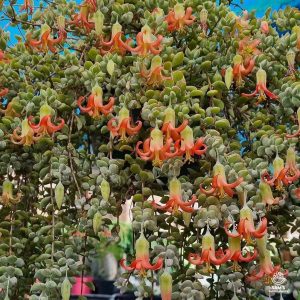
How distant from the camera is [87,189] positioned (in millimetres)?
1095

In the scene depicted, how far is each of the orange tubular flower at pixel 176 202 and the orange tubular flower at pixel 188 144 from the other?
45 mm

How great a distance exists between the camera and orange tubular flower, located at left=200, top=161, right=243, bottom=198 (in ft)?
3.13

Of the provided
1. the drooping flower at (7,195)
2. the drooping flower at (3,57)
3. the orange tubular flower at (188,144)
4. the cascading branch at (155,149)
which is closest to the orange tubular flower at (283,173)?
the cascading branch at (155,149)

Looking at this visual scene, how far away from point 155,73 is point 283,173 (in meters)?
0.28

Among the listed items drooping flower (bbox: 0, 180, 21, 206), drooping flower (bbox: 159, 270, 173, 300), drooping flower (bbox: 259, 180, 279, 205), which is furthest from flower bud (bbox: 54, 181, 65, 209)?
drooping flower (bbox: 259, 180, 279, 205)

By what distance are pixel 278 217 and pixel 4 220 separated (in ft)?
1.72

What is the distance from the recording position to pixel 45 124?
3.49ft

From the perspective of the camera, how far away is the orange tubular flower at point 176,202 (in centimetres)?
96

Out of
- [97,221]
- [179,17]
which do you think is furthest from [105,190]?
[179,17]

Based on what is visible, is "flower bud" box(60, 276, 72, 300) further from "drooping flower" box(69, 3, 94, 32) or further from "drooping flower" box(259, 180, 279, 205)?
"drooping flower" box(69, 3, 94, 32)

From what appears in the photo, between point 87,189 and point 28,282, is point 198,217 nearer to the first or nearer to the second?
point 87,189

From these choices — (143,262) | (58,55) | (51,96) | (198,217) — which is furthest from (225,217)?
(58,55)

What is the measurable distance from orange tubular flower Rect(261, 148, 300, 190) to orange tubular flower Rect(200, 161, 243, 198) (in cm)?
8

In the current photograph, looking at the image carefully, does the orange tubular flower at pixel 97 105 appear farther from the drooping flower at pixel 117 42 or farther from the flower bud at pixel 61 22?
the flower bud at pixel 61 22
